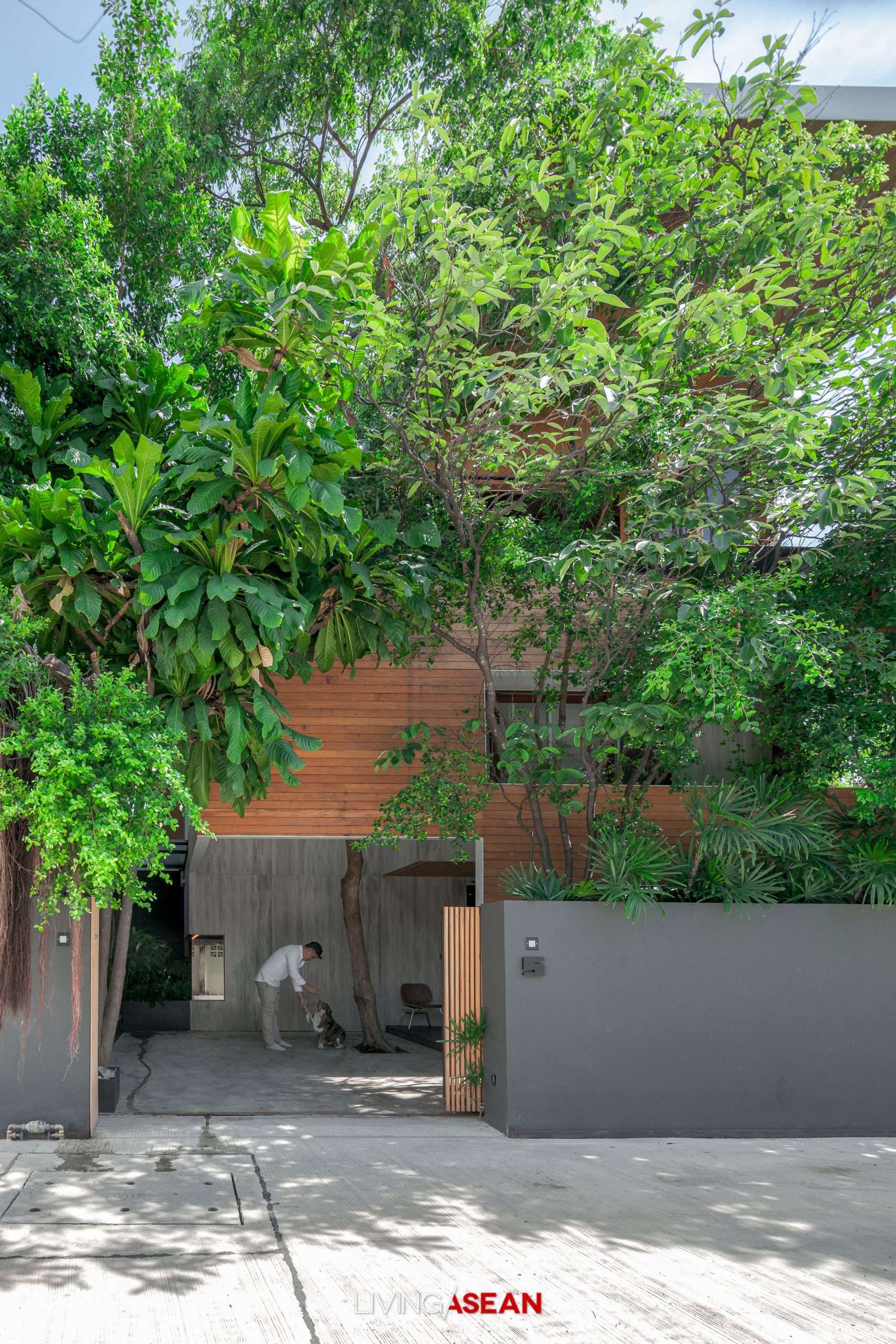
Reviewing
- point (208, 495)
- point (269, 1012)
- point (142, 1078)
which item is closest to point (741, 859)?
point (208, 495)

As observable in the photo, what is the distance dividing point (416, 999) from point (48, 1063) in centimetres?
771

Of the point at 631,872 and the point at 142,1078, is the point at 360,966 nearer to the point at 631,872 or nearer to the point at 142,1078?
the point at 142,1078

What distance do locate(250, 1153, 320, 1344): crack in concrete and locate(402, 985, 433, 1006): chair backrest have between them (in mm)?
8193

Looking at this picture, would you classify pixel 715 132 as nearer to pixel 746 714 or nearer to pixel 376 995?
pixel 746 714

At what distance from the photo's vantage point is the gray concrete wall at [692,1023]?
24.5ft

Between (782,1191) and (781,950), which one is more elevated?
(781,950)

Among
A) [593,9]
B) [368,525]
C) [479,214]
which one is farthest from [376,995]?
[593,9]

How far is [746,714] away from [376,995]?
9464 mm

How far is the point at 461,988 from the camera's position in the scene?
27.1 ft

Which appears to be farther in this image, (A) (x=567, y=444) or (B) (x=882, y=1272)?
(A) (x=567, y=444)

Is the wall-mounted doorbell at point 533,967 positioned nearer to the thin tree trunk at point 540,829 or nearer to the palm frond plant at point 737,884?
the thin tree trunk at point 540,829

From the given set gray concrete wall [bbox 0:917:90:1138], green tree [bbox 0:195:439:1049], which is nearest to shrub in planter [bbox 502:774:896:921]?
green tree [bbox 0:195:439:1049]

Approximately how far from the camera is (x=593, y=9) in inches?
426

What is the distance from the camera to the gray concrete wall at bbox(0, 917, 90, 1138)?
682cm
